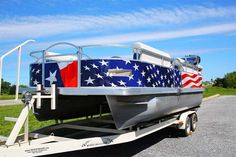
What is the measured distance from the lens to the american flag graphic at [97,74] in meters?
5.02

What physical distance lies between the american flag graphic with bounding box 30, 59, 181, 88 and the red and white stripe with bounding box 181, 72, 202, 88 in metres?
2.43

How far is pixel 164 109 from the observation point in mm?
6277

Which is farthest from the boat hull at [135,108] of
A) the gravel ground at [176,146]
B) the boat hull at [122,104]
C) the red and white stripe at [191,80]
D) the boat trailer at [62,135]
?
the red and white stripe at [191,80]

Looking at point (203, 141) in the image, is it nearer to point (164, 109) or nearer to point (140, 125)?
point (164, 109)

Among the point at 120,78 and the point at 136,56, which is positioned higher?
the point at 136,56

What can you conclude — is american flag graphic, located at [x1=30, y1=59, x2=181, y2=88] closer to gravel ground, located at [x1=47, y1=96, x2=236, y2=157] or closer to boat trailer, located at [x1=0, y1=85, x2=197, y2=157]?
boat trailer, located at [x1=0, y1=85, x2=197, y2=157]

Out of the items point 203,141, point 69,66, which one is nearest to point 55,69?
point 69,66

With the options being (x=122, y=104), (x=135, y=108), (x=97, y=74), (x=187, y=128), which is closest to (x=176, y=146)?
(x=187, y=128)

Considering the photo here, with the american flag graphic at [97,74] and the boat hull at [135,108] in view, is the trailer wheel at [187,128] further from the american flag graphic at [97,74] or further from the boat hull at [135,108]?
the american flag graphic at [97,74]

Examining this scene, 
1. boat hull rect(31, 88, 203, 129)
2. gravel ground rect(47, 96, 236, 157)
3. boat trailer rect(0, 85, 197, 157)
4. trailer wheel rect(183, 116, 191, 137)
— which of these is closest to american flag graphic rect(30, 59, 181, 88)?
boat hull rect(31, 88, 203, 129)

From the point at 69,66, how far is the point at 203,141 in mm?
3800

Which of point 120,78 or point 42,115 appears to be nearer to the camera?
point 120,78

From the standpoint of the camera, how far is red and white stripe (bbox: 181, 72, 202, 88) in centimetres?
807

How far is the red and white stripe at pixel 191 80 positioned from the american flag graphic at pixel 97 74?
2.43 metres
